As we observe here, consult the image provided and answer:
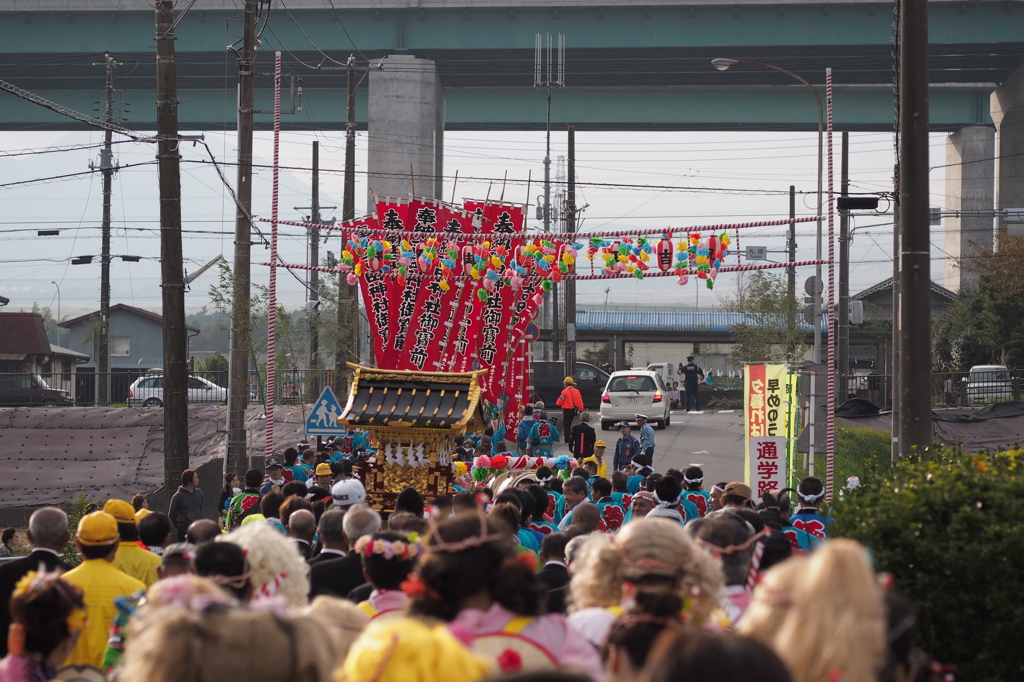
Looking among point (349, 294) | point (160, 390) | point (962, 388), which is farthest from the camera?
point (160, 390)

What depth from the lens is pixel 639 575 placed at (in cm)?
412

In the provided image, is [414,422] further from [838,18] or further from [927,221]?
[838,18]

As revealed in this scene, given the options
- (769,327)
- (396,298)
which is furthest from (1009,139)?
(396,298)

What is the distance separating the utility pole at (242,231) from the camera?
56.5 ft

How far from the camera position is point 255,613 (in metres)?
2.89

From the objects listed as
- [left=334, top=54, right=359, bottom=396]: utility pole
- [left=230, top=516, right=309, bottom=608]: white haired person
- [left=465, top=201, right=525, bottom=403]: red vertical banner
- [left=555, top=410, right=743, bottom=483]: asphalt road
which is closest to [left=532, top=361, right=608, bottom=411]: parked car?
[left=555, top=410, right=743, bottom=483]: asphalt road

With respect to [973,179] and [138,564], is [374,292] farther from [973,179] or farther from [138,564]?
[973,179]

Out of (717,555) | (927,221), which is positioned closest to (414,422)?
(927,221)

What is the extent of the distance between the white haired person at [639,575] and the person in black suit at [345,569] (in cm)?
209

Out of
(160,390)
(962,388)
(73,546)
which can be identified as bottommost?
(73,546)

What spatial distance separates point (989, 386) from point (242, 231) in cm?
1803

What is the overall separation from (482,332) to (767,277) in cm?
1891

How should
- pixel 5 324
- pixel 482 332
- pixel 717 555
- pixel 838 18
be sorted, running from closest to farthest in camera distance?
pixel 717 555 → pixel 482 332 → pixel 838 18 → pixel 5 324

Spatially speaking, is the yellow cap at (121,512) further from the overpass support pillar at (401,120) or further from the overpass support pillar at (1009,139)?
the overpass support pillar at (1009,139)
